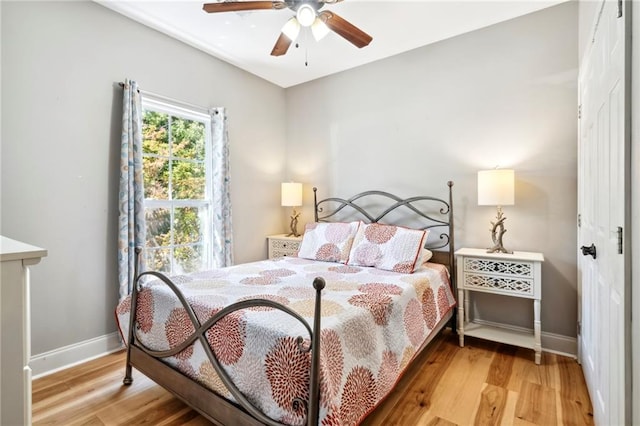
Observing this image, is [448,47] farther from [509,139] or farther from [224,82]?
[224,82]

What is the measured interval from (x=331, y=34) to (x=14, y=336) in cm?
308

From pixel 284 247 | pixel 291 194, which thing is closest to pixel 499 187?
pixel 291 194

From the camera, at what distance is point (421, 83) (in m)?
3.22

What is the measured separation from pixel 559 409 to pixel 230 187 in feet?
10.9

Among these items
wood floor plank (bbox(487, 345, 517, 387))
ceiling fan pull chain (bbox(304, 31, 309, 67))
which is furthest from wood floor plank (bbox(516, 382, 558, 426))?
ceiling fan pull chain (bbox(304, 31, 309, 67))

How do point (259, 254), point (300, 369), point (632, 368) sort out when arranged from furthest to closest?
point (259, 254)
point (300, 369)
point (632, 368)

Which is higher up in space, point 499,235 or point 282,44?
point 282,44

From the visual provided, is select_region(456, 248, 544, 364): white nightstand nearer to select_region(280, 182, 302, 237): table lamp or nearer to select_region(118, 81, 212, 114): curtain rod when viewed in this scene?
select_region(280, 182, 302, 237): table lamp

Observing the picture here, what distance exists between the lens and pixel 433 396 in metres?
1.97

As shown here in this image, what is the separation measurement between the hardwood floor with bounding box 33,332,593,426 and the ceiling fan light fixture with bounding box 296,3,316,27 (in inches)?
95.4

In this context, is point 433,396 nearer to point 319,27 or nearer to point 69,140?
point 319,27

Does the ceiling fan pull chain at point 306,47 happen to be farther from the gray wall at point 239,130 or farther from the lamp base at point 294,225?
the lamp base at point 294,225

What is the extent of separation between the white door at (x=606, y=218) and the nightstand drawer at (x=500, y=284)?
415 millimetres

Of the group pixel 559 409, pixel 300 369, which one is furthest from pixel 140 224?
pixel 559 409
